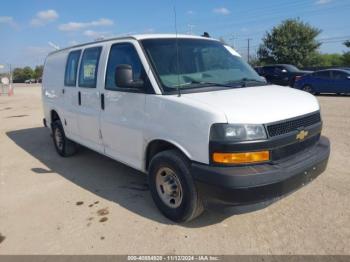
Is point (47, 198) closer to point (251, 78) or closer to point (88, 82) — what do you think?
point (88, 82)

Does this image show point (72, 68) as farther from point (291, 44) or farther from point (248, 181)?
point (291, 44)

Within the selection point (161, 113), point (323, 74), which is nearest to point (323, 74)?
point (323, 74)

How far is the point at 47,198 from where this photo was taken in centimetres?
485

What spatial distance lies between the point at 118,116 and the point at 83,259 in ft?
6.25

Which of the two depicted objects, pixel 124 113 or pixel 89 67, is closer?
pixel 124 113

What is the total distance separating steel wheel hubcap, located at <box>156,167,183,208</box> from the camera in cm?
382

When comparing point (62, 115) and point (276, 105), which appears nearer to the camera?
point (276, 105)

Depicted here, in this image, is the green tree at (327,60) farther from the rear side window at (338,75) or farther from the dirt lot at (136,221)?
the dirt lot at (136,221)

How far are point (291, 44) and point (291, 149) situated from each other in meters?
46.6

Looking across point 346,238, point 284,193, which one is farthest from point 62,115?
point 346,238

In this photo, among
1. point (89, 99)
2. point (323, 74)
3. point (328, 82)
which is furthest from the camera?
point (323, 74)

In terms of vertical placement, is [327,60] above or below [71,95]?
above

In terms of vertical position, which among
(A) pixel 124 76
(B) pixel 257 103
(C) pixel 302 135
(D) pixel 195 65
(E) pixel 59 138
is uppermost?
(D) pixel 195 65

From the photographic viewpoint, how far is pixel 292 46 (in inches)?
1825
